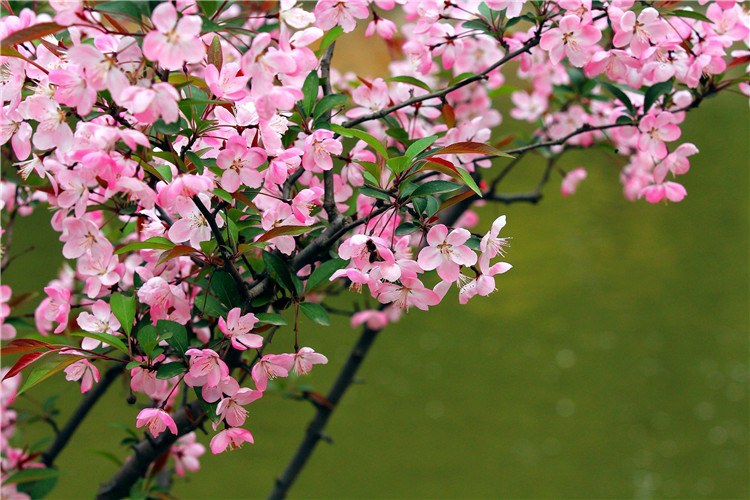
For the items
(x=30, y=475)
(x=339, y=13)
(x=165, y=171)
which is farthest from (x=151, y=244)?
(x=30, y=475)

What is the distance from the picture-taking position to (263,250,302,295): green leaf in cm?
65

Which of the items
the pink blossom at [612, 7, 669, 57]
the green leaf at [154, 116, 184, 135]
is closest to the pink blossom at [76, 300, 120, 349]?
the green leaf at [154, 116, 184, 135]

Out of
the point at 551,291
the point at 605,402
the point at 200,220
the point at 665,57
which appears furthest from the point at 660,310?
the point at 200,220

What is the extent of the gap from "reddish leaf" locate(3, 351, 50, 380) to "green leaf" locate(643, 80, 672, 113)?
73 cm

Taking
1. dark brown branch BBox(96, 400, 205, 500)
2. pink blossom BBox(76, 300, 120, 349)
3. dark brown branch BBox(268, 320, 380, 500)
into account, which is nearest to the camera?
pink blossom BBox(76, 300, 120, 349)

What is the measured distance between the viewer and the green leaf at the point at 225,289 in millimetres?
637

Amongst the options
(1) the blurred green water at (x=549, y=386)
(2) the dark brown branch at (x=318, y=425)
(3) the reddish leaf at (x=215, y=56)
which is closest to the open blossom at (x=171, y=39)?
(3) the reddish leaf at (x=215, y=56)

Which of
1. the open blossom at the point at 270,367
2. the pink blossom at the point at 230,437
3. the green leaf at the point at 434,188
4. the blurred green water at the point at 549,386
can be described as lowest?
the blurred green water at the point at 549,386

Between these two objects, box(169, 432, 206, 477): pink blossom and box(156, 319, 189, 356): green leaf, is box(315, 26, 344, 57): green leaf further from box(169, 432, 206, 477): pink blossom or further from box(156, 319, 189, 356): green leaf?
box(169, 432, 206, 477): pink blossom

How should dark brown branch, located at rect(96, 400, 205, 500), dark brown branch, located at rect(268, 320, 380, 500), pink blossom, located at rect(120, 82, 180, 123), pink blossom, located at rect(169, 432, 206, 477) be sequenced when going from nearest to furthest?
pink blossom, located at rect(120, 82, 180, 123) < dark brown branch, located at rect(96, 400, 205, 500) < pink blossom, located at rect(169, 432, 206, 477) < dark brown branch, located at rect(268, 320, 380, 500)

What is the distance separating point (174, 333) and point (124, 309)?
0.23ft

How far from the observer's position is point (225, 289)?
641mm

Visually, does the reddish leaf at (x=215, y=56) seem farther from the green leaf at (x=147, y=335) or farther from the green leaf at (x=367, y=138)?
the green leaf at (x=147, y=335)

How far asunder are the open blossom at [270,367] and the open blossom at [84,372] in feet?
0.50
